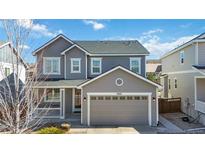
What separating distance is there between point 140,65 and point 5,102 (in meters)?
11.9

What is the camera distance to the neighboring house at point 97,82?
45.1 ft

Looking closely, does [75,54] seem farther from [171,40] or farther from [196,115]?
[196,115]

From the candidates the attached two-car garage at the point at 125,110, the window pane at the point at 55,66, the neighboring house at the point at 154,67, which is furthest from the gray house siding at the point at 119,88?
the neighboring house at the point at 154,67

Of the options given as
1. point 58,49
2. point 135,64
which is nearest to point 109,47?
point 135,64

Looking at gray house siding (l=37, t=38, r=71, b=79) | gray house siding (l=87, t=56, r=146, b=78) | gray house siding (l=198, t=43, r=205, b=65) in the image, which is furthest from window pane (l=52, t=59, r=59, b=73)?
gray house siding (l=198, t=43, r=205, b=65)

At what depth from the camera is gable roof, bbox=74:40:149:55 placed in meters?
18.0

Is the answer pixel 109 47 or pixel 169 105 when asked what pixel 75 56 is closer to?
pixel 109 47

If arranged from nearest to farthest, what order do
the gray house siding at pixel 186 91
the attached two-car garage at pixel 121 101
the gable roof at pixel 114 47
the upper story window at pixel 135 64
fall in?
1. the attached two-car garage at pixel 121 101
2. the gray house siding at pixel 186 91
3. the upper story window at pixel 135 64
4. the gable roof at pixel 114 47

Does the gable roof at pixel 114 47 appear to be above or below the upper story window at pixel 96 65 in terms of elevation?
above

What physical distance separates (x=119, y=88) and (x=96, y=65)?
15.5 feet

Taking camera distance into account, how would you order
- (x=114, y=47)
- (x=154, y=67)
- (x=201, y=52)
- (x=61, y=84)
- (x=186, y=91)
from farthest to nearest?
(x=154, y=67), (x=114, y=47), (x=186, y=91), (x=61, y=84), (x=201, y=52)

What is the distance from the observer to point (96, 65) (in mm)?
18000

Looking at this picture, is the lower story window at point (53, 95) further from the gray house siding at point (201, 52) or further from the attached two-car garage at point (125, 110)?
the gray house siding at point (201, 52)

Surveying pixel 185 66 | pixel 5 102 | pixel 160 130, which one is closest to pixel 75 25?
pixel 5 102
